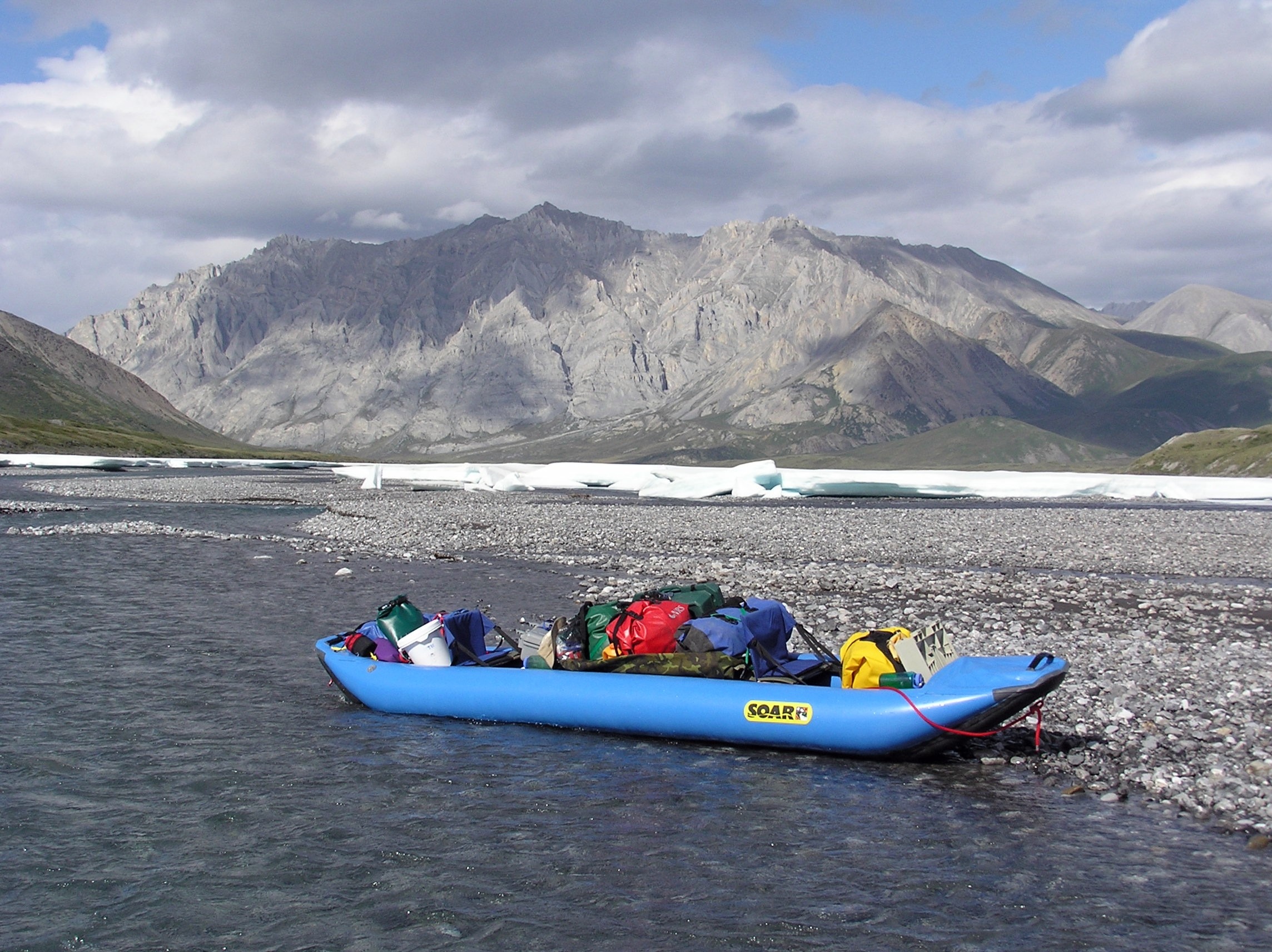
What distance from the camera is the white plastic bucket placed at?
43.2ft

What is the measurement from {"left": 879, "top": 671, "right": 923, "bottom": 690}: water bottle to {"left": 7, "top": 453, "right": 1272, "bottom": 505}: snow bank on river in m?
52.3

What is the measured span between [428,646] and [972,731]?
7.01 m

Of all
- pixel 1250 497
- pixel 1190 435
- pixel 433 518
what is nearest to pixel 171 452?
pixel 433 518

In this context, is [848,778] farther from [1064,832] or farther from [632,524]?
[632,524]

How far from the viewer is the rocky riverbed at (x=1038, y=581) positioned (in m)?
10.6

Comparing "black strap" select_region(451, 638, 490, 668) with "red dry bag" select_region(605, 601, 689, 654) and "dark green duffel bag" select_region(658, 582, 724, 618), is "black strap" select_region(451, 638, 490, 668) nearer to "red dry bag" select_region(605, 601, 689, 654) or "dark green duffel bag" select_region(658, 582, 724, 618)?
"red dry bag" select_region(605, 601, 689, 654)

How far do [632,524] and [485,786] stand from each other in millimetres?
29758

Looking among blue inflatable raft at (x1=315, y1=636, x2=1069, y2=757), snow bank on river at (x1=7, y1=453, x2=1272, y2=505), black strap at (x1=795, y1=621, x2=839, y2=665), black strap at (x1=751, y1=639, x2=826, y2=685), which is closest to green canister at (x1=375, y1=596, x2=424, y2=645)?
blue inflatable raft at (x1=315, y1=636, x2=1069, y2=757)

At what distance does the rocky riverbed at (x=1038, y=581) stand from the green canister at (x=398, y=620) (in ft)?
21.0

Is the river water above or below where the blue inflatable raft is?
below

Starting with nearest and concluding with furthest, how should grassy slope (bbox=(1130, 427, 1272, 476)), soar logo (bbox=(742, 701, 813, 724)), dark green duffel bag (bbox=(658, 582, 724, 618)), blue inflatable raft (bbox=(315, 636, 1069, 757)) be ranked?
blue inflatable raft (bbox=(315, 636, 1069, 757)), soar logo (bbox=(742, 701, 813, 724)), dark green duffel bag (bbox=(658, 582, 724, 618)), grassy slope (bbox=(1130, 427, 1272, 476))

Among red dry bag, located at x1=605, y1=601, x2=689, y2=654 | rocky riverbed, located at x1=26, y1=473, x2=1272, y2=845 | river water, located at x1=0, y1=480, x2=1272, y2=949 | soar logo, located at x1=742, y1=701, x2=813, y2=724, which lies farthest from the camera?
red dry bag, located at x1=605, y1=601, x2=689, y2=654

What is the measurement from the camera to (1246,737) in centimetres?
1059

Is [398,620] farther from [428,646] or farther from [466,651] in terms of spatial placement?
[466,651]
